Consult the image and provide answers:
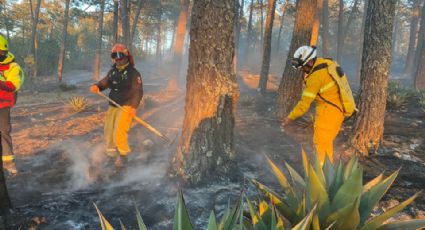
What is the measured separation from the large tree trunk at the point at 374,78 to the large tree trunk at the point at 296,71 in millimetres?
2693

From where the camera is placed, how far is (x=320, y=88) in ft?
15.8

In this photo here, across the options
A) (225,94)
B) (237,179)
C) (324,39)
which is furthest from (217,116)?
(324,39)

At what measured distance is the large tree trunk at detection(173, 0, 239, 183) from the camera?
4.89 meters

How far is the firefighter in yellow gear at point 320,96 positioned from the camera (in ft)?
15.7

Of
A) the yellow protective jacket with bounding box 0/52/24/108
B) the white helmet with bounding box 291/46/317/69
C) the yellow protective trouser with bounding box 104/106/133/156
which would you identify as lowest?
the yellow protective trouser with bounding box 104/106/133/156

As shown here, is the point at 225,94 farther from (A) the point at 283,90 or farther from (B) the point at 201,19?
(A) the point at 283,90

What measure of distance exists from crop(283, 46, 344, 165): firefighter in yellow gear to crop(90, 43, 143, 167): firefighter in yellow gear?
280 cm

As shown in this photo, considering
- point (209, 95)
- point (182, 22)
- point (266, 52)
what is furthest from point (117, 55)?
point (182, 22)

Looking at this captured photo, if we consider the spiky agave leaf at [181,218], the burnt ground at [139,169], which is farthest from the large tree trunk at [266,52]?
the spiky agave leaf at [181,218]

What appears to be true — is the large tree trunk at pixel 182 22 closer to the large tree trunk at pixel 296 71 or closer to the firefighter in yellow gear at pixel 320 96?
the large tree trunk at pixel 296 71

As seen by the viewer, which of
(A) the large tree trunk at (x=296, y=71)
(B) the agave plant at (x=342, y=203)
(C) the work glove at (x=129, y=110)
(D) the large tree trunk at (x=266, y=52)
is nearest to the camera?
(B) the agave plant at (x=342, y=203)

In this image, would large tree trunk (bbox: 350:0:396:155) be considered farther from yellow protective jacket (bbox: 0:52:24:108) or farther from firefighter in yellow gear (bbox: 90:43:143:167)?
yellow protective jacket (bbox: 0:52:24:108)

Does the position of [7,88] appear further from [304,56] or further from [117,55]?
[304,56]

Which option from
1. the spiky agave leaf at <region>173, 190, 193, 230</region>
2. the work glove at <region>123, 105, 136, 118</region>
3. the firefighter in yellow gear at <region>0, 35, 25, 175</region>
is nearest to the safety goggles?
the work glove at <region>123, 105, 136, 118</region>
